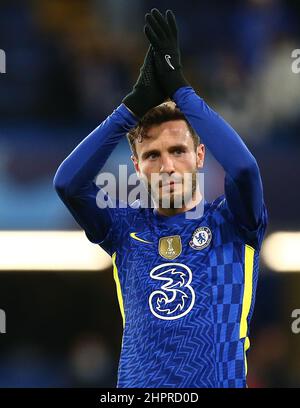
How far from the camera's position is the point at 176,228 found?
3.48 m

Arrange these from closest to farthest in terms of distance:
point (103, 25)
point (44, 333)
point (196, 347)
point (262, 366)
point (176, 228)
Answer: point (196, 347) < point (176, 228) < point (262, 366) < point (44, 333) < point (103, 25)

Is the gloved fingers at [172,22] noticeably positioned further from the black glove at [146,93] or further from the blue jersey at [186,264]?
the blue jersey at [186,264]

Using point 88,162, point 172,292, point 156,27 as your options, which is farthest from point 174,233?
point 156,27

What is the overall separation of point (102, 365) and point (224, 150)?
5.07m

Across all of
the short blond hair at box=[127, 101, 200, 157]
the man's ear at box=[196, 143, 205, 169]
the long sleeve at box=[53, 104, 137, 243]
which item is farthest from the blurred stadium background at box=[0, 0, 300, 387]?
the long sleeve at box=[53, 104, 137, 243]

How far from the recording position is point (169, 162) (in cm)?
344

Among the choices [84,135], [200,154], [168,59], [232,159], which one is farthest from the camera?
[84,135]

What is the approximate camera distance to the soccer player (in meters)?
3.25

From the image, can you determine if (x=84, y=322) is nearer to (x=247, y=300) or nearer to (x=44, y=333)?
(x=44, y=333)

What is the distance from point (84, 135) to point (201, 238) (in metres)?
4.66

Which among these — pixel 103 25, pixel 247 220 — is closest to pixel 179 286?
pixel 247 220

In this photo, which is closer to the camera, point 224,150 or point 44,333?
point 224,150

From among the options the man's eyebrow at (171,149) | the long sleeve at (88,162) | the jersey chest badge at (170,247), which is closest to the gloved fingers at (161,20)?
the long sleeve at (88,162)

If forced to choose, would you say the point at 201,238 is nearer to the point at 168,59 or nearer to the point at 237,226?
the point at 237,226
